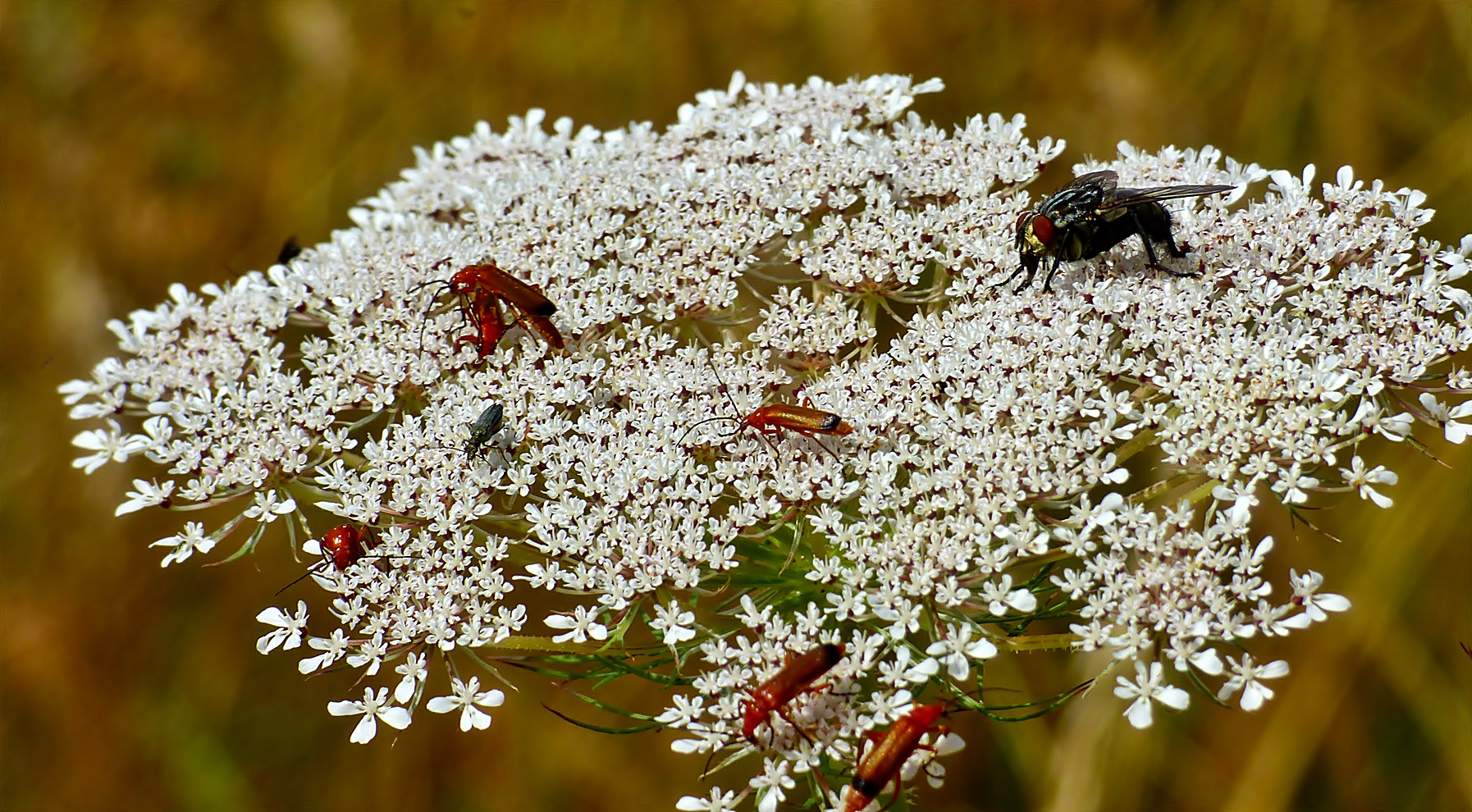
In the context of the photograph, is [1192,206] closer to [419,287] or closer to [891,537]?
[891,537]

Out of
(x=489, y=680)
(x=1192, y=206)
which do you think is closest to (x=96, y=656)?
(x=489, y=680)

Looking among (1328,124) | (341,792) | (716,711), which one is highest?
(1328,124)

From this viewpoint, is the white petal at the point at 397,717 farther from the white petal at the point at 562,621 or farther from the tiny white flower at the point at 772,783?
the tiny white flower at the point at 772,783

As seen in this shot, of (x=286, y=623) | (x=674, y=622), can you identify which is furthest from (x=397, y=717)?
(x=674, y=622)

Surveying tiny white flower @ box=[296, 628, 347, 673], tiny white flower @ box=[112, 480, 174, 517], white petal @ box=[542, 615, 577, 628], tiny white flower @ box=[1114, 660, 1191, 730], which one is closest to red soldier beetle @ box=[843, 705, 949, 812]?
tiny white flower @ box=[1114, 660, 1191, 730]

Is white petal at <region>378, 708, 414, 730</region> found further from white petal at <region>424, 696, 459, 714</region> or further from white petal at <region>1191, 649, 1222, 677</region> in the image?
white petal at <region>1191, 649, 1222, 677</region>
